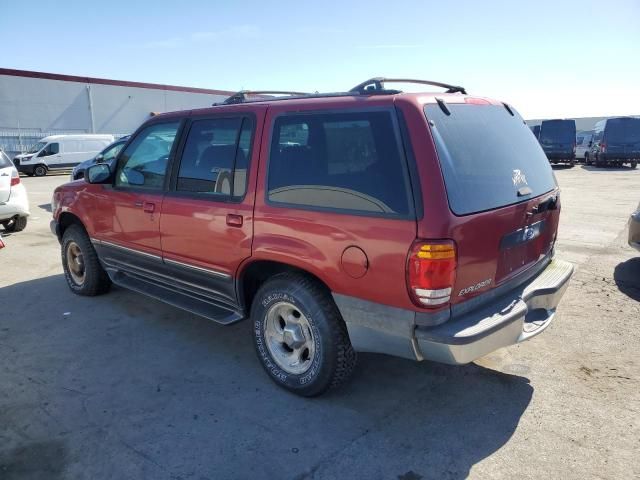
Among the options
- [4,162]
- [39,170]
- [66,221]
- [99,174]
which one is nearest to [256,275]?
[99,174]

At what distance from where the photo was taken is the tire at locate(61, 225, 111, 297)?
511 cm

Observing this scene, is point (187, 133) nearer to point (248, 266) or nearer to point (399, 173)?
point (248, 266)

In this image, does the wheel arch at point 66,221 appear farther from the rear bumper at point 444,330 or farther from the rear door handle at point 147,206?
the rear bumper at point 444,330

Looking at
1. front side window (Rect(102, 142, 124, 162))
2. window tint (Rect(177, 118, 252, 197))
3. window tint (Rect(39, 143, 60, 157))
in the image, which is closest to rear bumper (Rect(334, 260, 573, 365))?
window tint (Rect(177, 118, 252, 197))

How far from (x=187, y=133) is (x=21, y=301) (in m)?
2.94

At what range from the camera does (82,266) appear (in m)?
5.34

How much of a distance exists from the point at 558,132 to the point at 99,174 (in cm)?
2461

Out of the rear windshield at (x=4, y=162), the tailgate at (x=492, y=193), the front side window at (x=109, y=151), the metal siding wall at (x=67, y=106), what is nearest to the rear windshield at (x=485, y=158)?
the tailgate at (x=492, y=193)

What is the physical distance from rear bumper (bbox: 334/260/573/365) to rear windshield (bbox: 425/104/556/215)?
62 cm

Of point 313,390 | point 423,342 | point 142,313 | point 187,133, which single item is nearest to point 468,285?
point 423,342

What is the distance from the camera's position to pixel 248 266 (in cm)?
344

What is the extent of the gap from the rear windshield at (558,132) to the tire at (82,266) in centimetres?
2401

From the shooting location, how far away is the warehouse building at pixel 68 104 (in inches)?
1126

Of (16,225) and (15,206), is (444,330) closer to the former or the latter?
(15,206)
